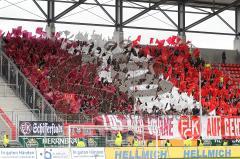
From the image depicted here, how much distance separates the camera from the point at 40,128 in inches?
1112

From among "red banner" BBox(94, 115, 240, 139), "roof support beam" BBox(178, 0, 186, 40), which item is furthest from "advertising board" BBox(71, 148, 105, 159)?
"roof support beam" BBox(178, 0, 186, 40)

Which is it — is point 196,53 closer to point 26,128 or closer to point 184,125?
point 184,125

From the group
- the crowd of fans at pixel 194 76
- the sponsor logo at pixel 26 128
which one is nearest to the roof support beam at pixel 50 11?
the crowd of fans at pixel 194 76

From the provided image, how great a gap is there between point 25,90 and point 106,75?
8.08m

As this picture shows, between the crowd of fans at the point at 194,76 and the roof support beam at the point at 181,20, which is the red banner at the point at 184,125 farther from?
the roof support beam at the point at 181,20

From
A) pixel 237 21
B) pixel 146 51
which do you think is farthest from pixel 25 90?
pixel 237 21

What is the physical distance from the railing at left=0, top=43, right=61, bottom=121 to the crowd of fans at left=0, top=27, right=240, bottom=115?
1.23 metres

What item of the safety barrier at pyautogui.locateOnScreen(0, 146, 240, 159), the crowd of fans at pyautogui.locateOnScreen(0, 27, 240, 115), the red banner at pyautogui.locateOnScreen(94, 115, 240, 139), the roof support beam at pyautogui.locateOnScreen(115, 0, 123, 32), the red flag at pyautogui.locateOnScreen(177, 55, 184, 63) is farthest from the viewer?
the roof support beam at pyautogui.locateOnScreen(115, 0, 123, 32)

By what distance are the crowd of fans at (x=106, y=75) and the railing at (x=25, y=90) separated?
4.04 ft

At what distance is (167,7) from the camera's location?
149ft

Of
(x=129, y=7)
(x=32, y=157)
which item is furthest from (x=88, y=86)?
(x=32, y=157)

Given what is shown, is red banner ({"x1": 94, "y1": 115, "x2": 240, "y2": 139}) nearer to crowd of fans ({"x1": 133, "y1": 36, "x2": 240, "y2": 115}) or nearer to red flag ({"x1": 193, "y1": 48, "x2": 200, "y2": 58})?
crowd of fans ({"x1": 133, "y1": 36, "x2": 240, "y2": 115})

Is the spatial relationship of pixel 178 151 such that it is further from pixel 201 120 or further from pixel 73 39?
pixel 73 39

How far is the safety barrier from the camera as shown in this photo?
79.2 feet
